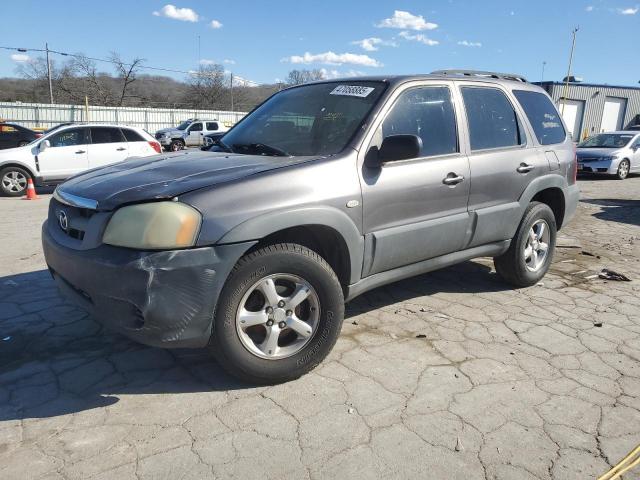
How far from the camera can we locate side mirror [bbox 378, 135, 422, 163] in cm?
312

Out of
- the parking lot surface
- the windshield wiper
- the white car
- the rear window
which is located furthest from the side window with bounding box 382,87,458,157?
the white car

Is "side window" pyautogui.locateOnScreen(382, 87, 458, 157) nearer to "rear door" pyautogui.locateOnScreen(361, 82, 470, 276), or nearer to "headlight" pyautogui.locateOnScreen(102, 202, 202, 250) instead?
"rear door" pyautogui.locateOnScreen(361, 82, 470, 276)

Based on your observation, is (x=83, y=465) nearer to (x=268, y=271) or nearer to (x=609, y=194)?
(x=268, y=271)

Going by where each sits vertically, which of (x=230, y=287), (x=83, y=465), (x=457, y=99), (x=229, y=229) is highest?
(x=457, y=99)

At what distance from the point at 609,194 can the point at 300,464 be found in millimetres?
11943

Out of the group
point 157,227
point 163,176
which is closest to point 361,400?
point 157,227

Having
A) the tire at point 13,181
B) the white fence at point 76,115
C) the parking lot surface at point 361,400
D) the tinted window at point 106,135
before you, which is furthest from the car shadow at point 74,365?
the white fence at point 76,115

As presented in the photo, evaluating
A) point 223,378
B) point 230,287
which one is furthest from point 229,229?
point 223,378

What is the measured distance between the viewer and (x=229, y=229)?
2.61 meters

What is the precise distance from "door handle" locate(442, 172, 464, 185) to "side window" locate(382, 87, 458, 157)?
0.60 ft

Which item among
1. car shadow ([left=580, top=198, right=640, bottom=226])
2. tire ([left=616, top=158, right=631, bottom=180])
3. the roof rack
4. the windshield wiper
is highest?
the roof rack

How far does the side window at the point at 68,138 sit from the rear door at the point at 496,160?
33.8 feet

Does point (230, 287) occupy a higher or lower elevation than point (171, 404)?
higher

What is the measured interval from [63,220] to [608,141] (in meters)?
17.0
